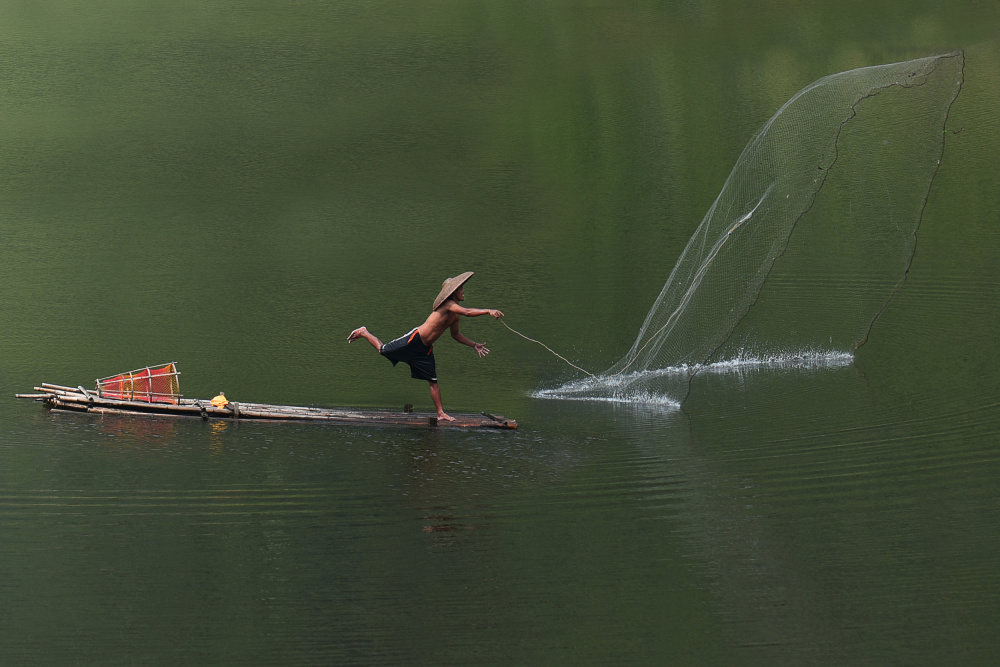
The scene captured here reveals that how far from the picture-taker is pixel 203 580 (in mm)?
6473

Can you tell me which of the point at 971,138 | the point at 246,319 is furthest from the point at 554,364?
the point at 971,138

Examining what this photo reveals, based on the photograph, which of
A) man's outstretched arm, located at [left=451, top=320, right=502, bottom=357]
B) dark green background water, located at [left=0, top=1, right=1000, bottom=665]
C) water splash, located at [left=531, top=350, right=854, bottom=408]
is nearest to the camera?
dark green background water, located at [left=0, top=1, right=1000, bottom=665]

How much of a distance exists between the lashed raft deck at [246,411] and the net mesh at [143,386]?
0.30 ft

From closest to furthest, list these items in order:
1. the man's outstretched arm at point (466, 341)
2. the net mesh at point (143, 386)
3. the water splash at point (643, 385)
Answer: the man's outstretched arm at point (466, 341) → the net mesh at point (143, 386) → the water splash at point (643, 385)

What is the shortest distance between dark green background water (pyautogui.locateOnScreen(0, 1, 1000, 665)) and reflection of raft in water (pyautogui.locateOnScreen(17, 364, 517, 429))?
0.25m

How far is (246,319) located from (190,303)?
3.38 ft

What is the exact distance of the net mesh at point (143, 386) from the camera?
9609mm

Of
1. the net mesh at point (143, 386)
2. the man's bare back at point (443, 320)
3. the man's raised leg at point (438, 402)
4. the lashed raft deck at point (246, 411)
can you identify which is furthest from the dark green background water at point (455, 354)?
the man's bare back at point (443, 320)

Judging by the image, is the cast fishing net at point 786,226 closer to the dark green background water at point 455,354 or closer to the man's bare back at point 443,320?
the dark green background water at point 455,354

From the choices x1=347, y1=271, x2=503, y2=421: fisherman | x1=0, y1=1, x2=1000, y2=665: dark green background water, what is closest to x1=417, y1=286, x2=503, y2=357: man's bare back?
x1=347, y1=271, x2=503, y2=421: fisherman

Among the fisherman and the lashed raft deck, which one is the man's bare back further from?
the lashed raft deck

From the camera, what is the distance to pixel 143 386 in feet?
32.0

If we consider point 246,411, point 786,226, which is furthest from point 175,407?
point 786,226

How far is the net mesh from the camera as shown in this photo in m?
9.61
